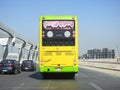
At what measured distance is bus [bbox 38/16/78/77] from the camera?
24.9 metres

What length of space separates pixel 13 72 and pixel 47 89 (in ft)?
65.4

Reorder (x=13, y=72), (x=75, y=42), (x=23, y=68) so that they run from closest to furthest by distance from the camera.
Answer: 1. (x=75, y=42)
2. (x=13, y=72)
3. (x=23, y=68)

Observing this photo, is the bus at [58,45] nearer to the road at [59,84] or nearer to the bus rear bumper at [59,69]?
the bus rear bumper at [59,69]

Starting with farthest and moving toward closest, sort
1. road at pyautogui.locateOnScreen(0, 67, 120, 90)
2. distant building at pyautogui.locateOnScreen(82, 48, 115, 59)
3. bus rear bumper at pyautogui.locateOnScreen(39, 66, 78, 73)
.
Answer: distant building at pyautogui.locateOnScreen(82, 48, 115, 59) → bus rear bumper at pyautogui.locateOnScreen(39, 66, 78, 73) → road at pyautogui.locateOnScreen(0, 67, 120, 90)

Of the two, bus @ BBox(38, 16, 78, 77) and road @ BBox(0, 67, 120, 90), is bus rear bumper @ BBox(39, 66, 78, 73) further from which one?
road @ BBox(0, 67, 120, 90)

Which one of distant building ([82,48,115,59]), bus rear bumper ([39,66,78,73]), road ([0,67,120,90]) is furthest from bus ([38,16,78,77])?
distant building ([82,48,115,59])

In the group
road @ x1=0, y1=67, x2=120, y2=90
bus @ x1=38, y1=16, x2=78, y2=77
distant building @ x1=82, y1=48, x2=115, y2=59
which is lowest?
road @ x1=0, y1=67, x2=120, y2=90

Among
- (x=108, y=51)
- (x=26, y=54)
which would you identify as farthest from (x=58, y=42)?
(x=108, y=51)

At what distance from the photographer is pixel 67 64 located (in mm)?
25078

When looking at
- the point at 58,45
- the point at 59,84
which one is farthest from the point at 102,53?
the point at 59,84

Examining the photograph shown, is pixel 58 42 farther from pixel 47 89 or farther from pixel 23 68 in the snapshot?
pixel 23 68

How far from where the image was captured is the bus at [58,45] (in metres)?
24.9

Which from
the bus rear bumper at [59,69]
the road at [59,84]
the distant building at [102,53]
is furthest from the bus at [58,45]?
the distant building at [102,53]

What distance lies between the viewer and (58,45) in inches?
989
